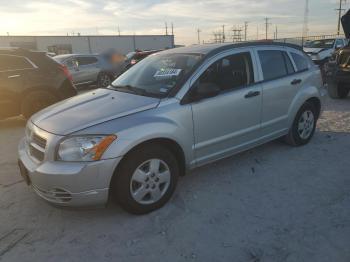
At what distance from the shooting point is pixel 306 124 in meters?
5.42

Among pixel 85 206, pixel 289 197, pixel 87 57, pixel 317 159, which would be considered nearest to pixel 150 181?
pixel 85 206

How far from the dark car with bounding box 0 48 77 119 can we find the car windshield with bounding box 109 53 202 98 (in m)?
3.26

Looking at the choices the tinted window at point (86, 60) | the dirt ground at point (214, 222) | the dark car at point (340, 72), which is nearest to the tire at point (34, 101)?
the dirt ground at point (214, 222)

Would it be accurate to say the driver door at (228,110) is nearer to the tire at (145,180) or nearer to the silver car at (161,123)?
the silver car at (161,123)

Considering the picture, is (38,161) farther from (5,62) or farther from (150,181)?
(5,62)

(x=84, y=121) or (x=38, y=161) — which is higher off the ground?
(x=84, y=121)

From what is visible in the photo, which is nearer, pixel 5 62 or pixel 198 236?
pixel 198 236

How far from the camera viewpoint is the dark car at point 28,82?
7.24 m

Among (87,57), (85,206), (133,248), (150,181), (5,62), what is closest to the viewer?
(133,248)

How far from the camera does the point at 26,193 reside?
4.16 m

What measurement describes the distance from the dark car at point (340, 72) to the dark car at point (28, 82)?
641 centimetres

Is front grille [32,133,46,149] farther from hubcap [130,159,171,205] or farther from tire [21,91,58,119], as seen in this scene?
tire [21,91,58,119]

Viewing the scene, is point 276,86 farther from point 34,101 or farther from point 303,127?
point 34,101

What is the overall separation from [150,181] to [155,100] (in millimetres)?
849
